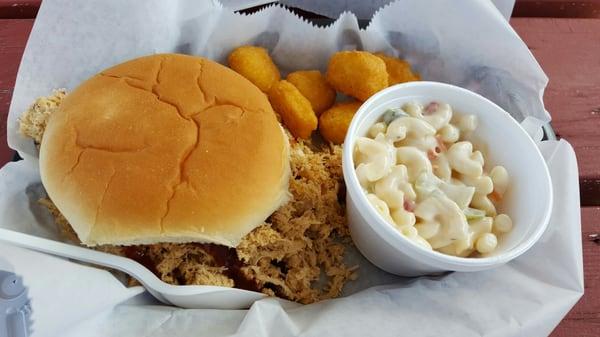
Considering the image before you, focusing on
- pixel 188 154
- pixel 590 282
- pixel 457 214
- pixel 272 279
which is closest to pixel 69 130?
pixel 188 154

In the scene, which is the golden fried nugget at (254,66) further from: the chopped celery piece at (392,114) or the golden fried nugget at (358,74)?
the chopped celery piece at (392,114)

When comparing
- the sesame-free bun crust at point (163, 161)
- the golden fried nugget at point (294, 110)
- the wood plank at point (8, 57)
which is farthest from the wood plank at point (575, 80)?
the wood plank at point (8, 57)

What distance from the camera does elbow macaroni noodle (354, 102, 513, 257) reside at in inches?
38.0

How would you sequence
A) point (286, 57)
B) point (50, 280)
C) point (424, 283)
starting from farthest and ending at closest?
point (286, 57) → point (424, 283) → point (50, 280)

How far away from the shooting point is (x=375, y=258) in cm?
108

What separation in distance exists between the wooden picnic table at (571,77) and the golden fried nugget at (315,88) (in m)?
0.53

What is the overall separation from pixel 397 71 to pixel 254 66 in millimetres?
314

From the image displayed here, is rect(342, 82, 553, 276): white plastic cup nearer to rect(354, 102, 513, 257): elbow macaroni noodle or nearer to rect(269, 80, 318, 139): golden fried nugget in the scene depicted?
rect(354, 102, 513, 257): elbow macaroni noodle

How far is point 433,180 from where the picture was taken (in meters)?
1.01

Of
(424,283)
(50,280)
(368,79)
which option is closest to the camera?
(50,280)

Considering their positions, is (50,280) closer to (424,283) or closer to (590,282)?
(424,283)

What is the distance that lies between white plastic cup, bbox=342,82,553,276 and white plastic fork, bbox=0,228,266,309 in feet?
0.81

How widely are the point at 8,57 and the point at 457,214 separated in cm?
110

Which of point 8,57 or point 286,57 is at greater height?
point 286,57
